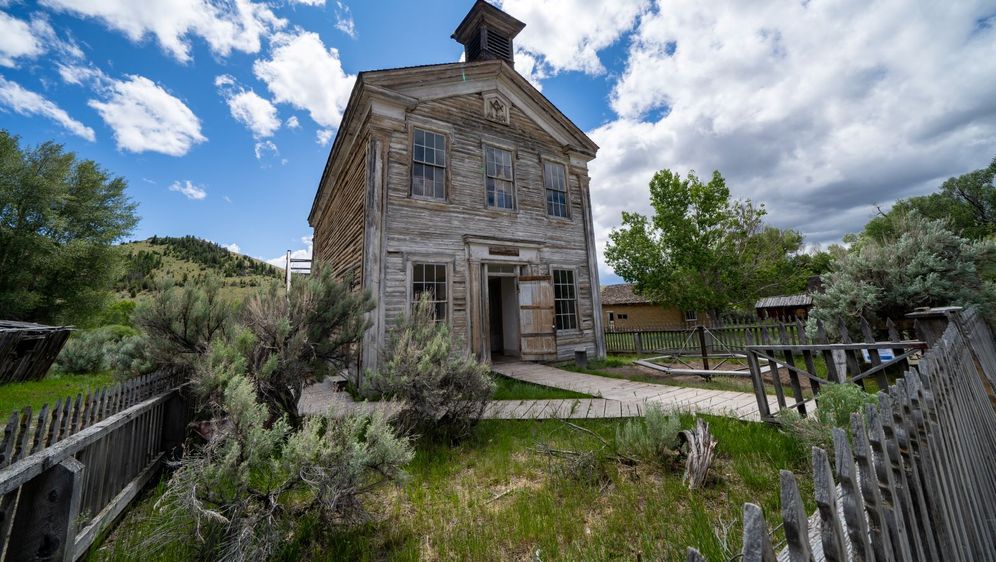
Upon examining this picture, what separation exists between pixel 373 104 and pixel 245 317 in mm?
6250

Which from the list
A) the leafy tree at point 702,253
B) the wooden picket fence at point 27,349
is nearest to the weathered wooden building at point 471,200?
the wooden picket fence at point 27,349

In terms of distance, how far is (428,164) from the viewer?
9.08m

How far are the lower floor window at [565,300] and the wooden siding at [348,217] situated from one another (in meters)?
5.65

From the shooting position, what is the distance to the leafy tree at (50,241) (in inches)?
610

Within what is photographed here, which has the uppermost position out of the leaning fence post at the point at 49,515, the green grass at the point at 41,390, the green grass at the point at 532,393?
the leaning fence post at the point at 49,515

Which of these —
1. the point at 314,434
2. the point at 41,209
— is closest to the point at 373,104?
the point at 314,434

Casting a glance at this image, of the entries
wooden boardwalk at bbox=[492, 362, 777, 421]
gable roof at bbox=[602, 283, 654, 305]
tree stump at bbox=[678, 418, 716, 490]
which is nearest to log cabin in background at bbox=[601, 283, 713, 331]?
gable roof at bbox=[602, 283, 654, 305]

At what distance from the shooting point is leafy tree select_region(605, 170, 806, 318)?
21.5 m

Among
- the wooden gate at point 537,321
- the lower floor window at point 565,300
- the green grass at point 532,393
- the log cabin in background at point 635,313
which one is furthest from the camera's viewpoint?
the log cabin in background at point 635,313

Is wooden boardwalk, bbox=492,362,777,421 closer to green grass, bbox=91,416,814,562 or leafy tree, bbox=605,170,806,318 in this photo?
green grass, bbox=91,416,814,562

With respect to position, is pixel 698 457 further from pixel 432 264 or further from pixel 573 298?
pixel 573 298

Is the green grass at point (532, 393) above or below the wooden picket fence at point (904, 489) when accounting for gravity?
below

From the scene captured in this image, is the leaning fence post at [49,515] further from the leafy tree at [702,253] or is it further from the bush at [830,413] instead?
the leafy tree at [702,253]

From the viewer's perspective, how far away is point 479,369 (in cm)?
464
